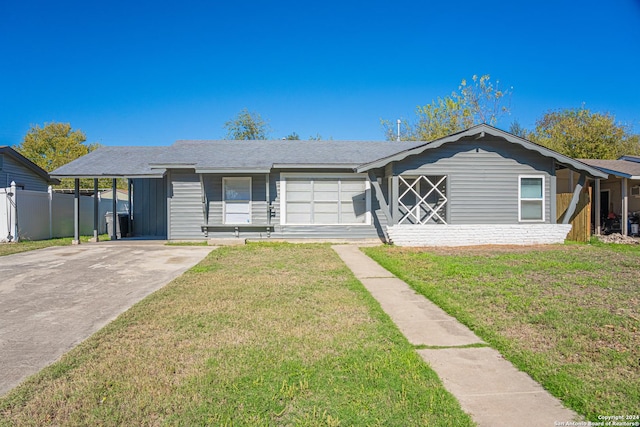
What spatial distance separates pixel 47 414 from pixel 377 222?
11.8m

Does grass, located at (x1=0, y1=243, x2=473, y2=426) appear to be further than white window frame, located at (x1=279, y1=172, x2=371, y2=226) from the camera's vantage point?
No

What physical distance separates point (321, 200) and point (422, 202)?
3496mm

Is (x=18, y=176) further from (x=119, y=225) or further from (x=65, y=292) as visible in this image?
(x=65, y=292)

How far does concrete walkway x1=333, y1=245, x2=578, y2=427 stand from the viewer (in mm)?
2740

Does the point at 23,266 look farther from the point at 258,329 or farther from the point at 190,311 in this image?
the point at 258,329

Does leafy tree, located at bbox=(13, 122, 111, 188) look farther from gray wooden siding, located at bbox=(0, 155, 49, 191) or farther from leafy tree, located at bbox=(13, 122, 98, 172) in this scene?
gray wooden siding, located at bbox=(0, 155, 49, 191)

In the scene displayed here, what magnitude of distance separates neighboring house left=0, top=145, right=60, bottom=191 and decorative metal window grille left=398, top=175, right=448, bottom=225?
16522mm

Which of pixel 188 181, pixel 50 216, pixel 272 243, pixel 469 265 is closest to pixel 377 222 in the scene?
pixel 272 243

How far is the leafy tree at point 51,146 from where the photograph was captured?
41156 millimetres

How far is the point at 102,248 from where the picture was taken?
491 inches

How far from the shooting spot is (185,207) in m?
13.7

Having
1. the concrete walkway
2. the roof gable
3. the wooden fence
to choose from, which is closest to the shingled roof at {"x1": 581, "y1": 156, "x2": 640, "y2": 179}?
the wooden fence

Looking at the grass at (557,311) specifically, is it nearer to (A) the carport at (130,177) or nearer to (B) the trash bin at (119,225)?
(A) the carport at (130,177)

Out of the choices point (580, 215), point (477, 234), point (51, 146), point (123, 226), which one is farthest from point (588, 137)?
point (51, 146)
